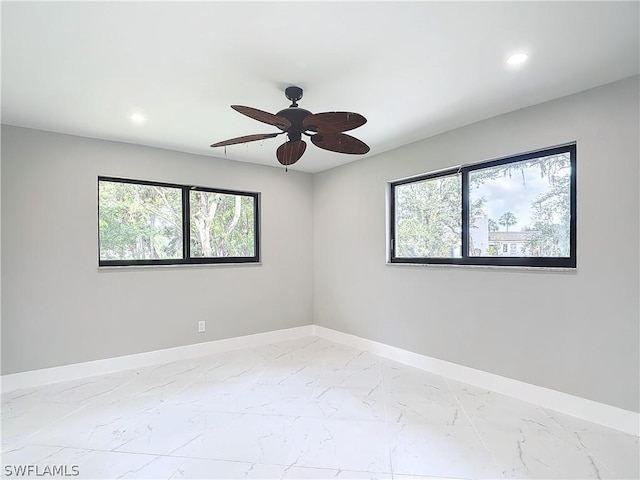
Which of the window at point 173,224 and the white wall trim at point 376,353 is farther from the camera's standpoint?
the window at point 173,224

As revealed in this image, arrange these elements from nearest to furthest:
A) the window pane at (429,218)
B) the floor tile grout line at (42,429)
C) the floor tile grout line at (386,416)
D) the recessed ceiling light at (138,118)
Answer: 1. the floor tile grout line at (386,416)
2. the floor tile grout line at (42,429)
3. the recessed ceiling light at (138,118)
4. the window pane at (429,218)

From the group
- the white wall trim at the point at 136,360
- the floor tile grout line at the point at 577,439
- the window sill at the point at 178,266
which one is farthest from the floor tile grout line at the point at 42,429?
the floor tile grout line at the point at 577,439

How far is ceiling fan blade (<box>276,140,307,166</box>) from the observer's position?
2463 millimetres

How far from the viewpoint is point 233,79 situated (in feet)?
7.58

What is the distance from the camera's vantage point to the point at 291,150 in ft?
8.32

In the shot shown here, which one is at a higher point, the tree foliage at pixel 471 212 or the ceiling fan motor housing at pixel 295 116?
the ceiling fan motor housing at pixel 295 116

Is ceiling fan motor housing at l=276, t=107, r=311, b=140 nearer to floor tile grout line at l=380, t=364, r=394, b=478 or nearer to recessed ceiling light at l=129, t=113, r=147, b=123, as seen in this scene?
recessed ceiling light at l=129, t=113, r=147, b=123

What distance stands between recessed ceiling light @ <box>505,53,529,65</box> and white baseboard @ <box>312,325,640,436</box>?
→ 2.31m

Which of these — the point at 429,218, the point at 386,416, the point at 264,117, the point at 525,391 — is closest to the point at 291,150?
the point at 264,117

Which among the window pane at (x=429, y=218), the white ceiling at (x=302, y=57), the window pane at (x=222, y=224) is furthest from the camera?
the window pane at (x=222, y=224)

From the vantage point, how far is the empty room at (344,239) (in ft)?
6.20

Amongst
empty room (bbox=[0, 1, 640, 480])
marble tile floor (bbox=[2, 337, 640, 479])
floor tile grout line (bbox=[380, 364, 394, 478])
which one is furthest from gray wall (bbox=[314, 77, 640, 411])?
floor tile grout line (bbox=[380, 364, 394, 478])

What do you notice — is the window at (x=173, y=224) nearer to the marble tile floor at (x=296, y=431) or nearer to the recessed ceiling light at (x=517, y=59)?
the marble tile floor at (x=296, y=431)

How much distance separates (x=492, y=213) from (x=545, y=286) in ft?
2.47
